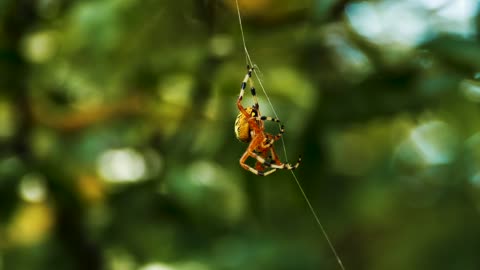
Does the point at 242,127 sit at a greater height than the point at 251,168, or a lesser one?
greater

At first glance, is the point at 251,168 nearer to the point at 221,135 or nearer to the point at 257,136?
the point at 257,136

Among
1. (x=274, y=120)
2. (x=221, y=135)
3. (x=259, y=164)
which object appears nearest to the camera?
(x=274, y=120)

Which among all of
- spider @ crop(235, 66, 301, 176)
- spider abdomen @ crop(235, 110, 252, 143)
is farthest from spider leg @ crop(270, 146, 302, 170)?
spider abdomen @ crop(235, 110, 252, 143)

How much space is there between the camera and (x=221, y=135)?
5.68 ft

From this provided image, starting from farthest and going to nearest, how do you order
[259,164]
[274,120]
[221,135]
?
[221,135]
[259,164]
[274,120]

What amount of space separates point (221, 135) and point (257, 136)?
0.38m

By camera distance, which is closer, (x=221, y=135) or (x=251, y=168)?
(x=251, y=168)

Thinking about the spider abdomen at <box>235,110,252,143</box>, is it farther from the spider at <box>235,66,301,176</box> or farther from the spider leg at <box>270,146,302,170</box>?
the spider leg at <box>270,146,302,170</box>

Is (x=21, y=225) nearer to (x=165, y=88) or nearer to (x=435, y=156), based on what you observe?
(x=165, y=88)

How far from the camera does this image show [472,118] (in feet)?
4.99

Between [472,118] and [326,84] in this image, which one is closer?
[472,118]

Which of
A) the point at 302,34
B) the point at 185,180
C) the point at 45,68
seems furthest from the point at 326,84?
the point at 45,68

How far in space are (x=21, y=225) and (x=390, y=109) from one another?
1.43 metres

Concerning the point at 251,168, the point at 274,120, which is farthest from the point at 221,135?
the point at 274,120
